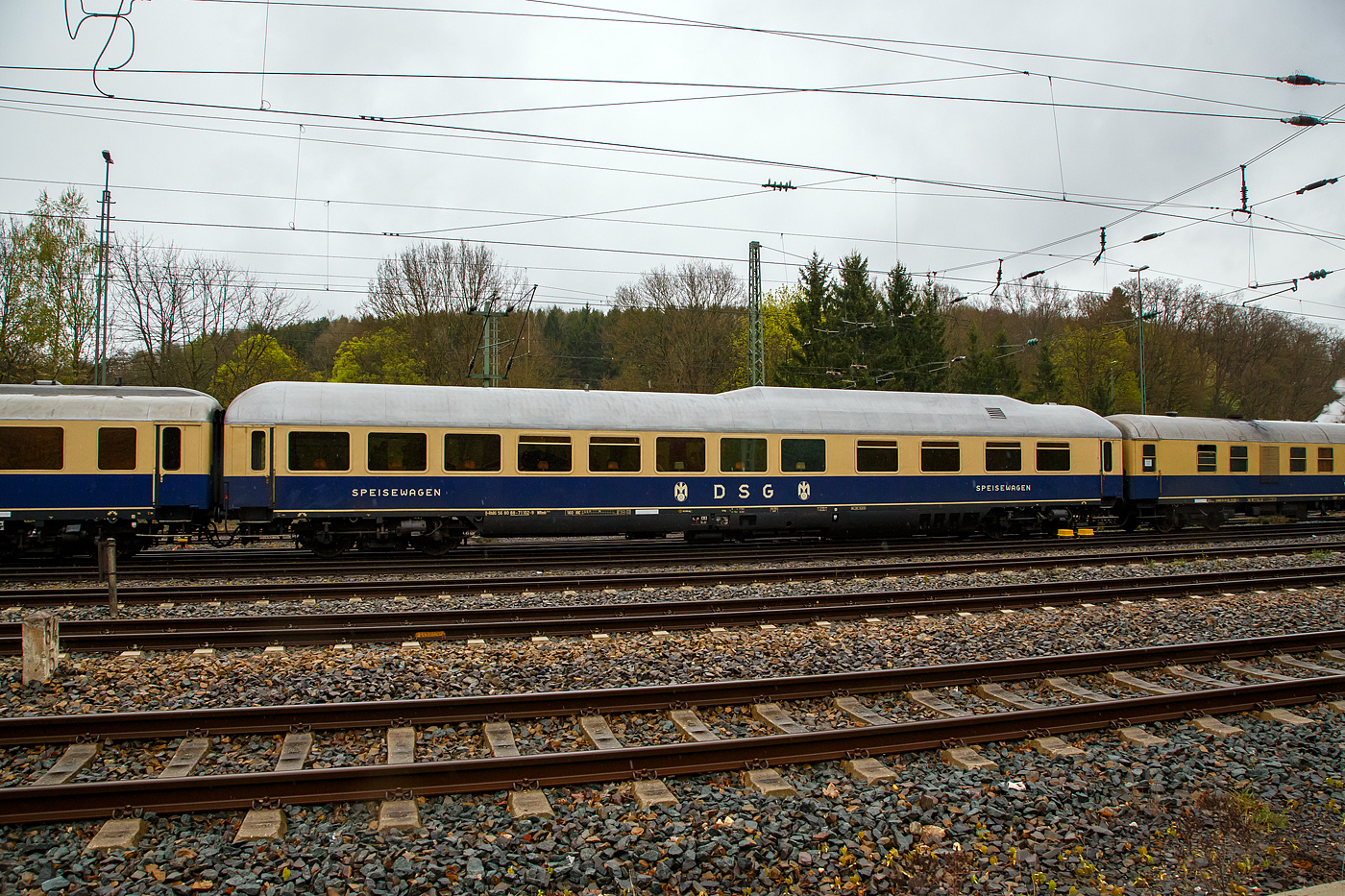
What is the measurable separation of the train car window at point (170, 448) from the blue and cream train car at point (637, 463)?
1.26 meters

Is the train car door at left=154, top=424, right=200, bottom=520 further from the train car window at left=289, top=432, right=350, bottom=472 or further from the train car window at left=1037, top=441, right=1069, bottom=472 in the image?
the train car window at left=1037, top=441, right=1069, bottom=472

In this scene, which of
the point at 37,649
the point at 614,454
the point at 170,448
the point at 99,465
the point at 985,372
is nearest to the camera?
the point at 37,649

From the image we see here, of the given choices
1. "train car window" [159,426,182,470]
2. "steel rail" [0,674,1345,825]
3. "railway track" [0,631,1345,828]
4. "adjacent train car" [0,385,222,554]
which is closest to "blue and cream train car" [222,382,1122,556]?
"adjacent train car" [0,385,222,554]

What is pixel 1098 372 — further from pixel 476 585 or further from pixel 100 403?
pixel 100 403

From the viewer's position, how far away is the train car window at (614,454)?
15.8m

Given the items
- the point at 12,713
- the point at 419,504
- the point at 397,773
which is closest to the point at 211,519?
the point at 419,504

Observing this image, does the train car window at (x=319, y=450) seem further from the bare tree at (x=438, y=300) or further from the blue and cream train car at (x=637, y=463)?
the bare tree at (x=438, y=300)

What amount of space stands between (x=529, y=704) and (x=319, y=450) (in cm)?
988

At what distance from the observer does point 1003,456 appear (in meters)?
18.9

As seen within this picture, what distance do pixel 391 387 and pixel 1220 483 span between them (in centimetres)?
2285

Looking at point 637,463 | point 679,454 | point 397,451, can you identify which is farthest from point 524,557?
point 679,454

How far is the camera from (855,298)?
42.2 meters

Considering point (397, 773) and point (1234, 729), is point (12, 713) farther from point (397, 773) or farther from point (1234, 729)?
point (1234, 729)

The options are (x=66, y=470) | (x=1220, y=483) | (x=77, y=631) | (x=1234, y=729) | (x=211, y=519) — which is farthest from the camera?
(x=1220, y=483)
